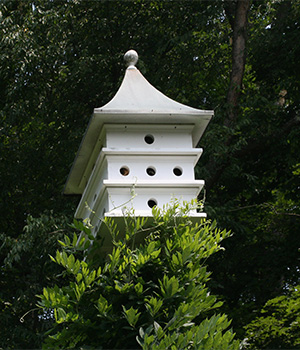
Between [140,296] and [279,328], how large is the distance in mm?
5193

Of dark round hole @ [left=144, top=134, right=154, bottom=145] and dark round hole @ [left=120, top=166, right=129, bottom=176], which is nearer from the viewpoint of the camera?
dark round hole @ [left=120, top=166, right=129, bottom=176]

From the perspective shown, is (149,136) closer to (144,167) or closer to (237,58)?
(144,167)

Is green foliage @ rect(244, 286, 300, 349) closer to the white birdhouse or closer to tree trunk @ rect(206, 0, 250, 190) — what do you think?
tree trunk @ rect(206, 0, 250, 190)

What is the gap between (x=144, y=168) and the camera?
399 cm

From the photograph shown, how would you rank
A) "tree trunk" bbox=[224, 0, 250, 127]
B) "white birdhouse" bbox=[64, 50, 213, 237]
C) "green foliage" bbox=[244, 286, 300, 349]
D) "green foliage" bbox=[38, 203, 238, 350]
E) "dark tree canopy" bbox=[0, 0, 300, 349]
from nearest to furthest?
1. "green foliage" bbox=[38, 203, 238, 350]
2. "white birdhouse" bbox=[64, 50, 213, 237]
3. "green foliage" bbox=[244, 286, 300, 349]
4. "dark tree canopy" bbox=[0, 0, 300, 349]
5. "tree trunk" bbox=[224, 0, 250, 127]

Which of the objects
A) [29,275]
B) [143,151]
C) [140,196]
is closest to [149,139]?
[143,151]

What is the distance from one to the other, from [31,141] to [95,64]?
136 cm

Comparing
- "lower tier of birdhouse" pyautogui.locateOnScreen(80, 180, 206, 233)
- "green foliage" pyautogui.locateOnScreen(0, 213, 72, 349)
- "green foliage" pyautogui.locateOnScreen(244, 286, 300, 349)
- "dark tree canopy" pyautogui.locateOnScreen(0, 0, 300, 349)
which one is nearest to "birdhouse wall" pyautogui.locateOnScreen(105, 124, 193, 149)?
A: "lower tier of birdhouse" pyautogui.locateOnScreen(80, 180, 206, 233)

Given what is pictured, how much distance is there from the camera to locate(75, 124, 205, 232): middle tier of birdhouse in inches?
152

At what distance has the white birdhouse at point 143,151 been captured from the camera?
12.8 ft

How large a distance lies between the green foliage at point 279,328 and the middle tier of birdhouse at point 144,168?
4640 millimetres

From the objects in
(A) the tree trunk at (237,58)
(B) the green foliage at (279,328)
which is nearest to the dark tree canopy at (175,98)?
(A) the tree trunk at (237,58)

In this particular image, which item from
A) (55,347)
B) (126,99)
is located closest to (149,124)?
(126,99)

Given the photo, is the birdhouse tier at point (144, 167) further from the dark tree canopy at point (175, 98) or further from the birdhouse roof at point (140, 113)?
the dark tree canopy at point (175, 98)
